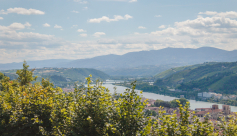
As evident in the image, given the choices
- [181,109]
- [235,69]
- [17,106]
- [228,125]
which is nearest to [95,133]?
[181,109]

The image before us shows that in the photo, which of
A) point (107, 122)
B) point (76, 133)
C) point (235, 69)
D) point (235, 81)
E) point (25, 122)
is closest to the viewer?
point (107, 122)

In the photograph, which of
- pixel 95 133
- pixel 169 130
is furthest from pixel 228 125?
pixel 95 133

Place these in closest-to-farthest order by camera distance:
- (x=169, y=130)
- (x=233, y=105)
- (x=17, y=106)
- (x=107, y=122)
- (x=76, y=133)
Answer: (x=169, y=130)
(x=107, y=122)
(x=76, y=133)
(x=17, y=106)
(x=233, y=105)

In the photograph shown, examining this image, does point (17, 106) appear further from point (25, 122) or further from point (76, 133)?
point (76, 133)

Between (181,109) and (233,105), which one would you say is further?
(233,105)

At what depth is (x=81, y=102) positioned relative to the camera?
296 inches

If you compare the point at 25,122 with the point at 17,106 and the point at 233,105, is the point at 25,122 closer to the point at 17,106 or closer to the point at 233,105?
the point at 17,106

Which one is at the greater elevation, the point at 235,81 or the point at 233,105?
the point at 235,81

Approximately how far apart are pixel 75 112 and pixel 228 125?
495 centimetres

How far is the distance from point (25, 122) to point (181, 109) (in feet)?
23.9

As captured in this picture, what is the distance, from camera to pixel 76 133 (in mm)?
7160

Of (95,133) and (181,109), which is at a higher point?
(181,109)

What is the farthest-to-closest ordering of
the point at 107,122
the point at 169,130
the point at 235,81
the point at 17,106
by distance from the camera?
1. the point at 235,81
2. the point at 17,106
3. the point at 107,122
4. the point at 169,130

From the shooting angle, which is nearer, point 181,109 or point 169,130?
point 169,130
